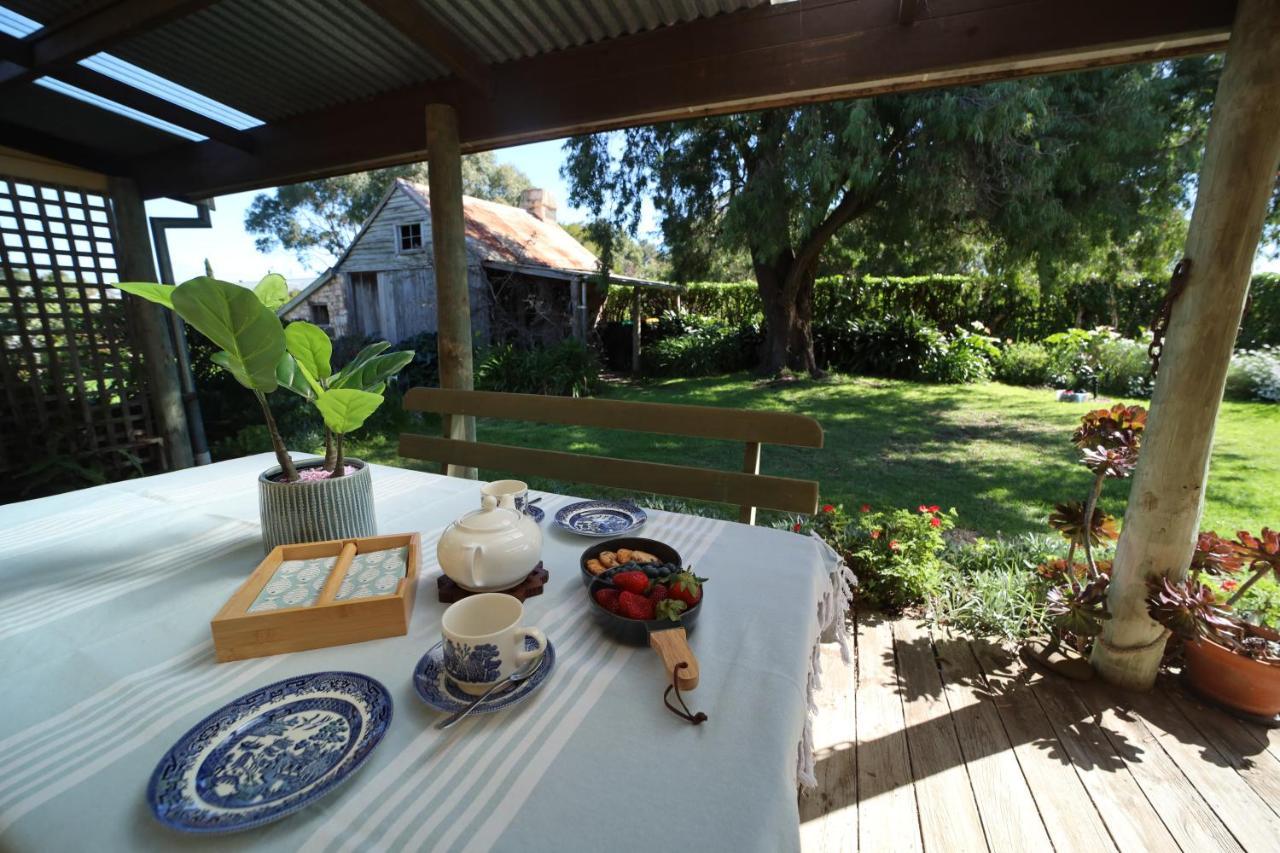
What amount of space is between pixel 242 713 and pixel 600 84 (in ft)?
8.09

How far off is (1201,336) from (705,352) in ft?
27.4

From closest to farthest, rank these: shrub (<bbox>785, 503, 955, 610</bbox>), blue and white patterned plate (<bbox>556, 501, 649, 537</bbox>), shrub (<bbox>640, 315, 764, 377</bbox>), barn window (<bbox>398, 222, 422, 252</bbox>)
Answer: blue and white patterned plate (<bbox>556, 501, 649, 537</bbox>) < shrub (<bbox>785, 503, 955, 610</bbox>) < barn window (<bbox>398, 222, 422, 252</bbox>) < shrub (<bbox>640, 315, 764, 377</bbox>)

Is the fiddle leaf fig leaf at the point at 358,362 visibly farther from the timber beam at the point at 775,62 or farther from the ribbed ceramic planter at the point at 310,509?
the timber beam at the point at 775,62

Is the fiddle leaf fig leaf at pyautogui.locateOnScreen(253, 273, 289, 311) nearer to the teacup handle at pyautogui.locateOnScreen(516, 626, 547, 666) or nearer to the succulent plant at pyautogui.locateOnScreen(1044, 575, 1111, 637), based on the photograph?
the teacup handle at pyautogui.locateOnScreen(516, 626, 547, 666)

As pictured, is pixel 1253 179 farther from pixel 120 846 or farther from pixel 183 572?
pixel 183 572

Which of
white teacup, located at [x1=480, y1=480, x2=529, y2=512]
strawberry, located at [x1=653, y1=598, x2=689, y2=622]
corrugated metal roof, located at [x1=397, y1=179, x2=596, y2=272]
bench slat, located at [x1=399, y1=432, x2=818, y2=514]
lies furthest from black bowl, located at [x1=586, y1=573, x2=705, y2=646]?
corrugated metal roof, located at [x1=397, y1=179, x2=596, y2=272]

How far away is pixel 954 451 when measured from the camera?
489 centimetres

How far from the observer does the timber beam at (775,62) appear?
5.40ft

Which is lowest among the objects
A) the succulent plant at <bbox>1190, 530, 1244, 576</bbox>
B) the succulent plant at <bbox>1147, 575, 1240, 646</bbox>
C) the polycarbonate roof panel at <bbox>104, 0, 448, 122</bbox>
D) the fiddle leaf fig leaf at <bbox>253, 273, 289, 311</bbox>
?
the succulent plant at <bbox>1147, 575, 1240, 646</bbox>

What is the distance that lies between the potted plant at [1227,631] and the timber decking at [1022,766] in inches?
3.6

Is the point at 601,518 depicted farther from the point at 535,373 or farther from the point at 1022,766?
the point at 535,373

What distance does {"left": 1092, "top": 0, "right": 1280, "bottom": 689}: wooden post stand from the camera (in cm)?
141

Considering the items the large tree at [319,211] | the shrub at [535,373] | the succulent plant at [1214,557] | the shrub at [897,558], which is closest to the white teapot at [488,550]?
the shrub at [897,558]

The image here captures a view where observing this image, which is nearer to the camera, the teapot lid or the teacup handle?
the teacup handle
